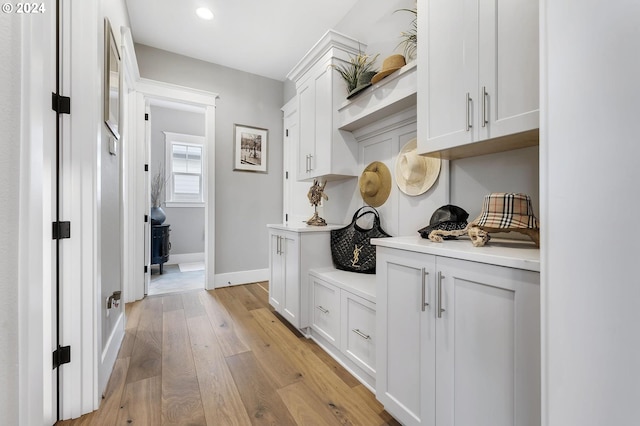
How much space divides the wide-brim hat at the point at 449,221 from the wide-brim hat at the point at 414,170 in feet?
0.90

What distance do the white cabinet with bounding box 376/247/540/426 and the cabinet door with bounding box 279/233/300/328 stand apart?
3.25ft

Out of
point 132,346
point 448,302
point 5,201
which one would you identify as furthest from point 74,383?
point 448,302

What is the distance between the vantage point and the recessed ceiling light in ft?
8.69

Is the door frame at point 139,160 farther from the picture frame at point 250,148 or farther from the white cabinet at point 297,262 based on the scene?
the white cabinet at point 297,262

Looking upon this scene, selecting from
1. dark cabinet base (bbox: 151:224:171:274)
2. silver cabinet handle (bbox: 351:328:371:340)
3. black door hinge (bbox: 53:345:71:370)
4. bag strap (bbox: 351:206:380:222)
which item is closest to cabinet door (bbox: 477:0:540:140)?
bag strap (bbox: 351:206:380:222)

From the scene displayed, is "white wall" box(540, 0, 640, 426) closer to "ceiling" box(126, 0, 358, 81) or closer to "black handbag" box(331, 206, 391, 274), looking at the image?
"black handbag" box(331, 206, 391, 274)

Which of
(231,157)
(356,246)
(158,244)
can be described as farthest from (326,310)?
(158,244)

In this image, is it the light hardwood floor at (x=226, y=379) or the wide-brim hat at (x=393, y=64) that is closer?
the light hardwood floor at (x=226, y=379)

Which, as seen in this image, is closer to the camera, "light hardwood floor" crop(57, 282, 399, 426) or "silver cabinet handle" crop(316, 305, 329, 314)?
"light hardwood floor" crop(57, 282, 399, 426)

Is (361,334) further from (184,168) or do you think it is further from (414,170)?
(184,168)

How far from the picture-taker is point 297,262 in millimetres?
2289

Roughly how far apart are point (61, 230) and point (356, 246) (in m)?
1.84

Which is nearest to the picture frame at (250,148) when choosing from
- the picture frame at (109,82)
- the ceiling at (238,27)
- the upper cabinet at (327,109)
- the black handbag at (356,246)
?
the ceiling at (238,27)

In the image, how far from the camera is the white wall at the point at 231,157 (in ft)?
11.4
